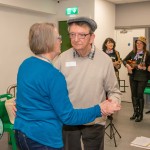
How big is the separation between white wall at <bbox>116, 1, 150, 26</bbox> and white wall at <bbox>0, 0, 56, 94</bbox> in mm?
2468

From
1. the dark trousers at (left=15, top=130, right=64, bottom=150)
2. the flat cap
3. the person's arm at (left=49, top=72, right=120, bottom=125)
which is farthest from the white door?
the dark trousers at (left=15, top=130, right=64, bottom=150)

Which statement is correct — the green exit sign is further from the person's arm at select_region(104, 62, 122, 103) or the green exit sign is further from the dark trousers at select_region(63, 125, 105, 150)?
the dark trousers at select_region(63, 125, 105, 150)

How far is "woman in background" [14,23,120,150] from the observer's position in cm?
127

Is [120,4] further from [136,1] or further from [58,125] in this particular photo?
[58,125]

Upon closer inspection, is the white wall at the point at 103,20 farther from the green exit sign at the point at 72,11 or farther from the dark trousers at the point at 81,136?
the dark trousers at the point at 81,136

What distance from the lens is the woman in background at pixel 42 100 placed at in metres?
1.27

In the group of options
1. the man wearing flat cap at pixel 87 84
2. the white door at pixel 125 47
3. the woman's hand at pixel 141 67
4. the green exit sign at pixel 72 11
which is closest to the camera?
the man wearing flat cap at pixel 87 84

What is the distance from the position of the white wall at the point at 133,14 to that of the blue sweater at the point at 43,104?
564 cm

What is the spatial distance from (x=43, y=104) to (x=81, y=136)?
2.48 ft

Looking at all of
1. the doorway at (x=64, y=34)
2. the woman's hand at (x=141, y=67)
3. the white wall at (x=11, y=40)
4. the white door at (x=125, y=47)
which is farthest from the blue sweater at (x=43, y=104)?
the white door at (x=125, y=47)

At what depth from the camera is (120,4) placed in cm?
681

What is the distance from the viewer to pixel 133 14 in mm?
6656

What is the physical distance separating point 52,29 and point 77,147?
99 centimetres

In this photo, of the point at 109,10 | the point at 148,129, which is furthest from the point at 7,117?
the point at 109,10
